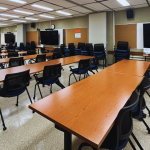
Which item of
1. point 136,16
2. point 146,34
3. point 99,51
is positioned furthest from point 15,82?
point 136,16

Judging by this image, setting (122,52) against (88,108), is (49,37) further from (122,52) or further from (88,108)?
(88,108)

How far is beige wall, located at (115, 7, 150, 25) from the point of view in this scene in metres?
6.24

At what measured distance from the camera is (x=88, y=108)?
1.33 meters

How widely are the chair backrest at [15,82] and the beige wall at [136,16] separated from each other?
6.13 metres

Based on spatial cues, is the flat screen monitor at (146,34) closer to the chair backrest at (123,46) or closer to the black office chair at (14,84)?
the chair backrest at (123,46)

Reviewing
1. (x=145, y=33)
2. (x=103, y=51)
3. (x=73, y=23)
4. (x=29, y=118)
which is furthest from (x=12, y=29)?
(x=29, y=118)

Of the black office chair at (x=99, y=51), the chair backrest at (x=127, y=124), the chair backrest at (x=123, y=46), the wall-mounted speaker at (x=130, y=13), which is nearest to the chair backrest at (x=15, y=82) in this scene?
the chair backrest at (x=127, y=124)

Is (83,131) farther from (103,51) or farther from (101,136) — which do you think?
(103,51)

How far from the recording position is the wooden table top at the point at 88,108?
1008mm

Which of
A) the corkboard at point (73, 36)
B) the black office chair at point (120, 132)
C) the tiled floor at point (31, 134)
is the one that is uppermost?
the corkboard at point (73, 36)

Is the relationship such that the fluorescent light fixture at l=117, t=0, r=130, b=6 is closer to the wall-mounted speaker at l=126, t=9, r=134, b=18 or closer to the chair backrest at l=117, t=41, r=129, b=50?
the wall-mounted speaker at l=126, t=9, r=134, b=18

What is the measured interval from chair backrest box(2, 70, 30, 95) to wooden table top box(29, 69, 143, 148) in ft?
3.43

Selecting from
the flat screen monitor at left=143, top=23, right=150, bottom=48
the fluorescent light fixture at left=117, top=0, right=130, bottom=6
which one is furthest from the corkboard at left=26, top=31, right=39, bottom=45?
the flat screen monitor at left=143, top=23, right=150, bottom=48

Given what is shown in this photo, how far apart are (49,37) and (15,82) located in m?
8.32
